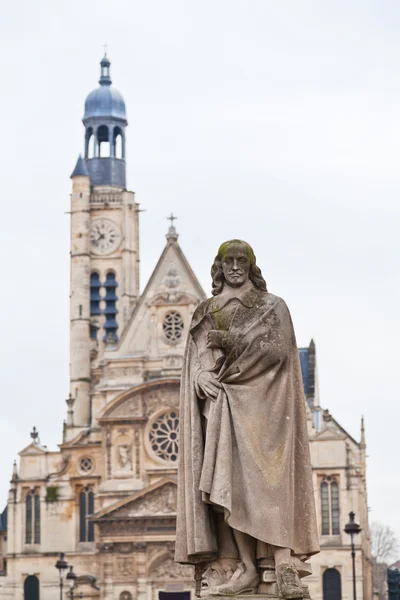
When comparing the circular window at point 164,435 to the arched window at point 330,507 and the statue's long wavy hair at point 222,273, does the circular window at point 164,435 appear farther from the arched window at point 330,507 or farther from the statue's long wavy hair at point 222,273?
the statue's long wavy hair at point 222,273

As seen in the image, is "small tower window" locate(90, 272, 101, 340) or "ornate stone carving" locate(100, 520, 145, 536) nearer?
"ornate stone carving" locate(100, 520, 145, 536)

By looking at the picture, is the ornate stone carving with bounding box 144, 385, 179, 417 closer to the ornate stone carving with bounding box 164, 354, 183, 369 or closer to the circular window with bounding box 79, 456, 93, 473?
the ornate stone carving with bounding box 164, 354, 183, 369

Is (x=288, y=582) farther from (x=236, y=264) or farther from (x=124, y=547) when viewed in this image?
(x=124, y=547)

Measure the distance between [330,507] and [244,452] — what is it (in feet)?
191

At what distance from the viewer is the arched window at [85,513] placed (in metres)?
67.9

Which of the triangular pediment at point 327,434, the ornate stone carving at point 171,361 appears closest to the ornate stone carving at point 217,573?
the triangular pediment at point 327,434

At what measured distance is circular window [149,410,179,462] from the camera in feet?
219

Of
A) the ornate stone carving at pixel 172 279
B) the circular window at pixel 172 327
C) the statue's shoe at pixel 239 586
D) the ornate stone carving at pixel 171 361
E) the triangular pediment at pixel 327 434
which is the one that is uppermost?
the ornate stone carving at pixel 172 279

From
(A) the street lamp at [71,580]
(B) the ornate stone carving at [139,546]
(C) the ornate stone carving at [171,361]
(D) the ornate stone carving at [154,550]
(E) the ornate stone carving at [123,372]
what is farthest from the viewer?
(E) the ornate stone carving at [123,372]

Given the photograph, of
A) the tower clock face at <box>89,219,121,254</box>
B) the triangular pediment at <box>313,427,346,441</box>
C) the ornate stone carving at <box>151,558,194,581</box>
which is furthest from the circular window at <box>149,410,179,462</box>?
the tower clock face at <box>89,219,121,254</box>

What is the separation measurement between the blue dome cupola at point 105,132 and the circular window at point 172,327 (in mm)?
11082

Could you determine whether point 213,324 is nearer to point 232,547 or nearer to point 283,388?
point 283,388

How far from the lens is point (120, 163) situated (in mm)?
78250

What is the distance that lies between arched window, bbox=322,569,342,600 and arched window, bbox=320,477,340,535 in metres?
1.56
